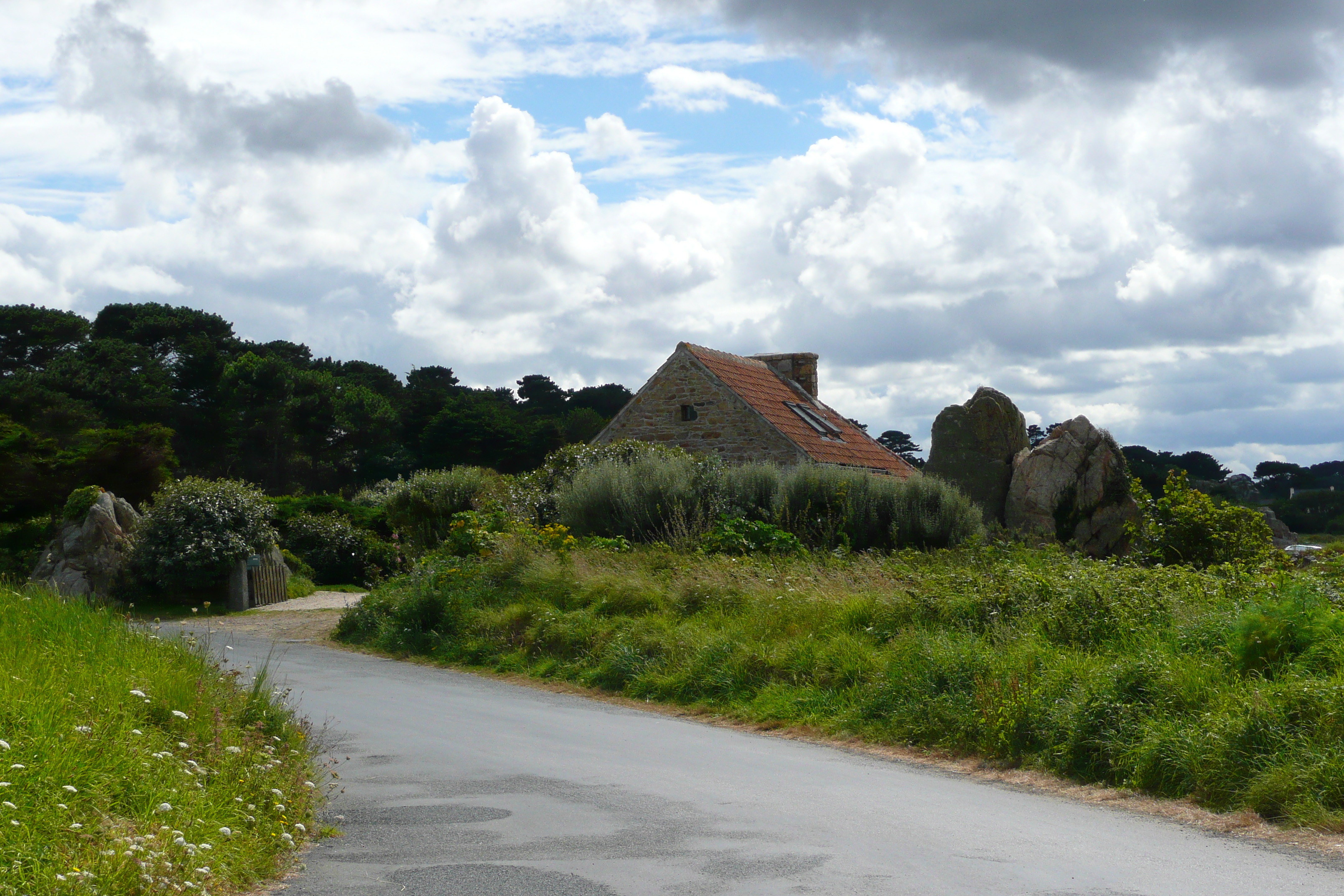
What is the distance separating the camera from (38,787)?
494 cm

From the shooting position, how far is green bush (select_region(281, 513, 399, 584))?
A: 2697 cm

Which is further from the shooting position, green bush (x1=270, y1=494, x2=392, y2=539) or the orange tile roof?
green bush (x1=270, y1=494, x2=392, y2=539)

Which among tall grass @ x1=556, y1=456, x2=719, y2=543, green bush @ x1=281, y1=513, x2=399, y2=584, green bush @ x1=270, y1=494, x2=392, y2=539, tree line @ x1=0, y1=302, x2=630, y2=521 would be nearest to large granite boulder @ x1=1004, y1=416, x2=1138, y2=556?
tall grass @ x1=556, y1=456, x2=719, y2=543

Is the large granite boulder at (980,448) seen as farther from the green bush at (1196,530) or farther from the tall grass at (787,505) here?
the green bush at (1196,530)

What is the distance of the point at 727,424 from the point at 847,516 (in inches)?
308

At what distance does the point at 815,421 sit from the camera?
1160 inches

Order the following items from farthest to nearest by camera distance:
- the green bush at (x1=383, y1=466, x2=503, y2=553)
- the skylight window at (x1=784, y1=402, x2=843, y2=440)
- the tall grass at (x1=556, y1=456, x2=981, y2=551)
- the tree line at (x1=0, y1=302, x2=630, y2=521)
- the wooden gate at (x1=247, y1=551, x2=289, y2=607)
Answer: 1. the tree line at (x1=0, y1=302, x2=630, y2=521)
2. the skylight window at (x1=784, y1=402, x2=843, y2=440)
3. the green bush at (x1=383, y1=466, x2=503, y2=553)
4. the wooden gate at (x1=247, y1=551, x2=289, y2=607)
5. the tall grass at (x1=556, y1=456, x2=981, y2=551)

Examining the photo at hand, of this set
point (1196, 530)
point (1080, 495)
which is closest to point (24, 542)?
point (1080, 495)

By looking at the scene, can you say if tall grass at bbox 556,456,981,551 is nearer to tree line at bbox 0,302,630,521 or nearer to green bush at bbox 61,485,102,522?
green bush at bbox 61,485,102,522

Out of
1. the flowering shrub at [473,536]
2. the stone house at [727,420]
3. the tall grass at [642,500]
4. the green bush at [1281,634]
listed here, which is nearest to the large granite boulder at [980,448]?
the stone house at [727,420]

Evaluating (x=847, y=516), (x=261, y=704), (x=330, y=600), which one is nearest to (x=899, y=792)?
(x=261, y=704)

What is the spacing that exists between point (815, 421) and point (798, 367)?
4.28 metres

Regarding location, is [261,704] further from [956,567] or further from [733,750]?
[956,567]

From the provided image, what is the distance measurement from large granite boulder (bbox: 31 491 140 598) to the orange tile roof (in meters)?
13.4
